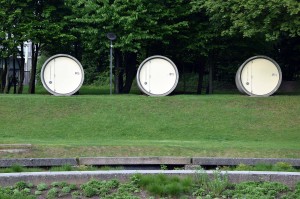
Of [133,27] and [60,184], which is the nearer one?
[60,184]

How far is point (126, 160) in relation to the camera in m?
12.3

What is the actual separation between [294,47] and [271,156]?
18.6 meters

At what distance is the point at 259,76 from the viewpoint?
24062 mm

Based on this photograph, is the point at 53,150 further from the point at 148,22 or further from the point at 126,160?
the point at 148,22

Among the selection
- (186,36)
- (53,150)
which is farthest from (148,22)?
(53,150)

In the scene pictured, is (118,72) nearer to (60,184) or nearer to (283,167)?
(283,167)

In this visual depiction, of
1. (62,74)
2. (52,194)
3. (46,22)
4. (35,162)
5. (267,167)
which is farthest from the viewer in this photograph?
(46,22)

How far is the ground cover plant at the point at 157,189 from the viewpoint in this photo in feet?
29.9

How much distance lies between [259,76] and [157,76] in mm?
3982

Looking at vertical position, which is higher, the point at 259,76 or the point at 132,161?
the point at 259,76

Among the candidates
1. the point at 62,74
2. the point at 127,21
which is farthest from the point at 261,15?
the point at 62,74

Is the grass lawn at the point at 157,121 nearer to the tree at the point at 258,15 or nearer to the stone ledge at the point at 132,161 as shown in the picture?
the tree at the point at 258,15

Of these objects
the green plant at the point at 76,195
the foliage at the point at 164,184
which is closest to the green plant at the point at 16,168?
the green plant at the point at 76,195

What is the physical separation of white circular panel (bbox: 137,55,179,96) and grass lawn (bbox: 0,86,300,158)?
2.15ft
